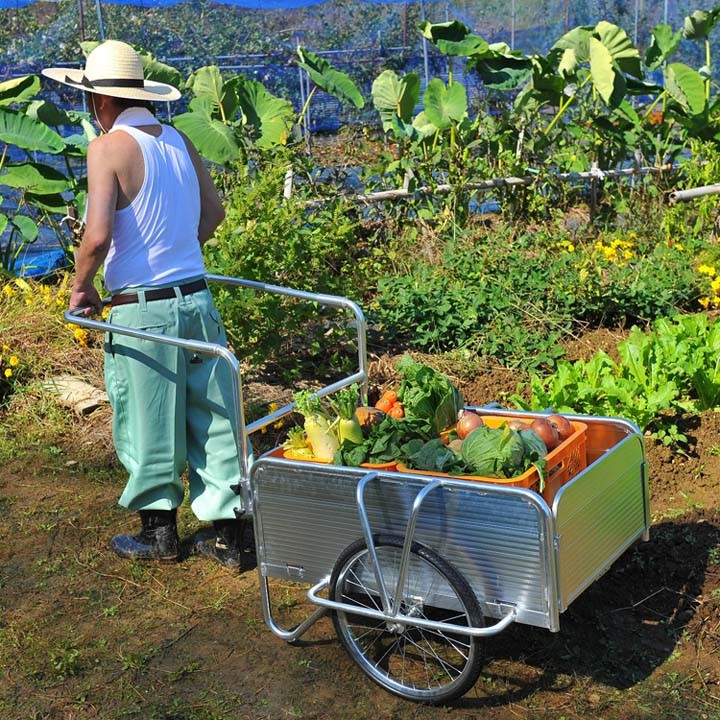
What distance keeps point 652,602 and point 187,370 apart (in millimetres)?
1933

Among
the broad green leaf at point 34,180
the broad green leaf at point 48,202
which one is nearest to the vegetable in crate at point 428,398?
the broad green leaf at point 34,180

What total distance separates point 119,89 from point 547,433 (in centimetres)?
198

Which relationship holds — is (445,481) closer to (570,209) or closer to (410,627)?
(410,627)

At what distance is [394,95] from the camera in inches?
354

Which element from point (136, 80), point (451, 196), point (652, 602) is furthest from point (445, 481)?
point (451, 196)

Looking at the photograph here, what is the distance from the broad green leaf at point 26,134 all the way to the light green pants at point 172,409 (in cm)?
373

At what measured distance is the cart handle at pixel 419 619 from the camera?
2920 mm

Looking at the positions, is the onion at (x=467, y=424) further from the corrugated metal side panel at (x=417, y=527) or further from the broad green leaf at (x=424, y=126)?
the broad green leaf at (x=424, y=126)

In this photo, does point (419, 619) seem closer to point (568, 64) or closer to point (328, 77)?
point (328, 77)

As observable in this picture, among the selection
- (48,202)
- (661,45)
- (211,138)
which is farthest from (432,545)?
(661,45)

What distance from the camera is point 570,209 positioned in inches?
376

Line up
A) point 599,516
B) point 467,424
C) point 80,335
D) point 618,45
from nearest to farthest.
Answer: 1. point 599,516
2. point 467,424
3. point 80,335
4. point 618,45

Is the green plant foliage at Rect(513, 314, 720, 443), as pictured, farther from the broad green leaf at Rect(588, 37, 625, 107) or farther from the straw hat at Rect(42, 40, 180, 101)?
the broad green leaf at Rect(588, 37, 625, 107)

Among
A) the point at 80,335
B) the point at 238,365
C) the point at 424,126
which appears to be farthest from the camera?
the point at 424,126
